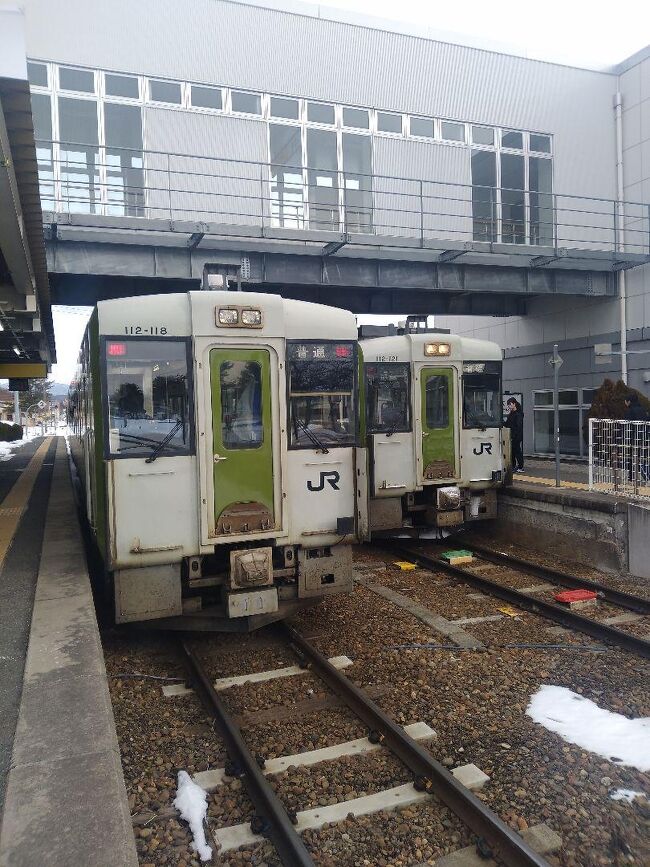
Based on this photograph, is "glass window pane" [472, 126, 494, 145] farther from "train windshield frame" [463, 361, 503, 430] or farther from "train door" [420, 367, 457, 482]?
"train door" [420, 367, 457, 482]

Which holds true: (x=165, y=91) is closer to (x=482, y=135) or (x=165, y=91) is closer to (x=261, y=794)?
(x=482, y=135)

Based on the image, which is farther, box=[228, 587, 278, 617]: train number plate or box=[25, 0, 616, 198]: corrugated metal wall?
box=[25, 0, 616, 198]: corrugated metal wall

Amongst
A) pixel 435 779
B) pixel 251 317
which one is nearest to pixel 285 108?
pixel 251 317

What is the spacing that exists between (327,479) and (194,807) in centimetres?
320

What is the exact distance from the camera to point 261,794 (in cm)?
395

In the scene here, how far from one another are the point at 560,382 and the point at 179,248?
1162cm

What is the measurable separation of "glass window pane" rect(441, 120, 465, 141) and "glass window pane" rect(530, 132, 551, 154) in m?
2.29

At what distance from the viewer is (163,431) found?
19.6 ft

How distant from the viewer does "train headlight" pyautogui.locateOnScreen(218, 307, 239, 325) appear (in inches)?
238

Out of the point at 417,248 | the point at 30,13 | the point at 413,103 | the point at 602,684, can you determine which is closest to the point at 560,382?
the point at 417,248

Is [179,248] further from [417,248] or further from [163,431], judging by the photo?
[163,431]

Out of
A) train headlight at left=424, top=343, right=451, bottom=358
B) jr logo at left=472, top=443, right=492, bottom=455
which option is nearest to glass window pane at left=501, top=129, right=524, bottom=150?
train headlight at left=424, top=343, right=451, bottom=358

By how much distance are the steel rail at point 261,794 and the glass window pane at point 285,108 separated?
1577 cm

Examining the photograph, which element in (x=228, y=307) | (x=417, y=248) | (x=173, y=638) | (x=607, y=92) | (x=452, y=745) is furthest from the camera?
(x=607, y=92)
